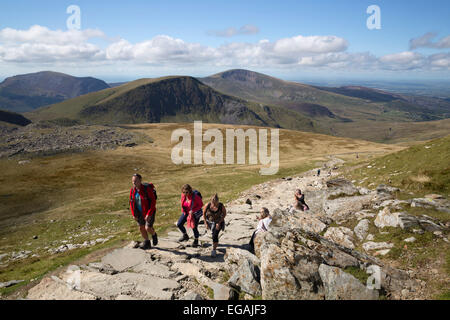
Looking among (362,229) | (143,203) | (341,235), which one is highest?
(143,203)

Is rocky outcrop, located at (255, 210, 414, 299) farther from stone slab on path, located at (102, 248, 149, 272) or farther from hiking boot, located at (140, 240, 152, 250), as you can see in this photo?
Result: hiking boot, located at (140, 240, 152, 250)

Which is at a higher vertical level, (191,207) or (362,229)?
(191,207)

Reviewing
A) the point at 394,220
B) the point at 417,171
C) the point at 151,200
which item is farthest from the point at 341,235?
the point at 417,171

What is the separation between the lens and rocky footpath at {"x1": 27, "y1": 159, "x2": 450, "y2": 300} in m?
8.62

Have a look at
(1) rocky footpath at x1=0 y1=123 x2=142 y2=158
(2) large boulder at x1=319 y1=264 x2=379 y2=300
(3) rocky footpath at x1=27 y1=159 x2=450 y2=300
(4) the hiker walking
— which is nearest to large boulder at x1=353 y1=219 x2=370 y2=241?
(3) rocky footpath at x1=27 y1=159 x2=450 y2=300

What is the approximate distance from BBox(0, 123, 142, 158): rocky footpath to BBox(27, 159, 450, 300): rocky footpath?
86617 mm

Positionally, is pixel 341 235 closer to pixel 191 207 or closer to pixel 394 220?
pixel 394 220

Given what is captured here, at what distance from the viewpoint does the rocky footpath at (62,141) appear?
3300 inches

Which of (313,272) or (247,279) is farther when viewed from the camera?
(247,279)

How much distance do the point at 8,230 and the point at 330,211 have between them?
35.7 meters

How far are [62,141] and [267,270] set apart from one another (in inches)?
4402

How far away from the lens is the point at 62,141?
98.4 meters

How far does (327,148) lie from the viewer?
111 m
